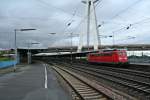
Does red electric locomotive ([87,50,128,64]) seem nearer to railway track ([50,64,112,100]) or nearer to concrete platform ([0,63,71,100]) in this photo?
concrete platform ([0,63,71,100])

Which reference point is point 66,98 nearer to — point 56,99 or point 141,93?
point 56,99

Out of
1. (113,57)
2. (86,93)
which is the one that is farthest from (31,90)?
(113,57)

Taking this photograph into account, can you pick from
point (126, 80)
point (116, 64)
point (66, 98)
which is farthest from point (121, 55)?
point (66, 98)

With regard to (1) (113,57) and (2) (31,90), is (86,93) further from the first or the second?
(1) (113,57)

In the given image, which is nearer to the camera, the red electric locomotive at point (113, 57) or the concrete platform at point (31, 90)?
the concrete platform at point (31, 90)

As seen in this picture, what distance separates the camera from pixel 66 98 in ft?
43.7

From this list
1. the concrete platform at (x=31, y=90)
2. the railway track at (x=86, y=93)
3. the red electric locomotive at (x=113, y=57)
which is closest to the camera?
the concrete platform at (x=31, y=90)

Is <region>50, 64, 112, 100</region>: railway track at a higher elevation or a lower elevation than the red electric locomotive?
lower

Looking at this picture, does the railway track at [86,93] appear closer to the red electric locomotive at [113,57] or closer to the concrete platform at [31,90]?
the concrete platform at [31,90]

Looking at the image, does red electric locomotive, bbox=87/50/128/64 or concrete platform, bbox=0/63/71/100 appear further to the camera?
red electric locomotive, bbox=87/50/128/64

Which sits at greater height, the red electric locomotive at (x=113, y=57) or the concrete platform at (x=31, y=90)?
the red electric locomotive at (x=113, y=57)

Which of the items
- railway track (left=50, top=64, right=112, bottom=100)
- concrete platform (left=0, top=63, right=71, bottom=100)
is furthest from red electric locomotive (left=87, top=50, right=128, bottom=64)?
railway track (left=50, top=64, right=112, bottom=100)

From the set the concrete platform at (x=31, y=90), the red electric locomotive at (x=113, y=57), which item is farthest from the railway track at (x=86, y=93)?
the red electric locomotive at (x=113, y=57)

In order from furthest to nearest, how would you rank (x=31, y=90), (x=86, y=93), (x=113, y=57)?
(x=113, y=57) → (x=31, y=90) → (x=86, y=93)
